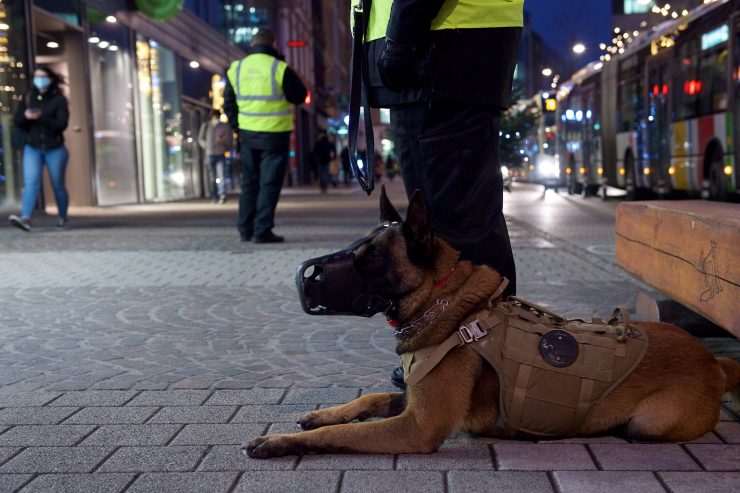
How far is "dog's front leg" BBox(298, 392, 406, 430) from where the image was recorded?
3273mm

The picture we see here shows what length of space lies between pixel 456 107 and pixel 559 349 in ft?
3.86

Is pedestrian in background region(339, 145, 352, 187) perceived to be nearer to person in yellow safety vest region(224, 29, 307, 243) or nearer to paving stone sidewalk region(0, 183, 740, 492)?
person in yellow safety vest region(224, 29, 307, 243)

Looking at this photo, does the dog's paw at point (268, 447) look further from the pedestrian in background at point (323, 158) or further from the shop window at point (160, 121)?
the pedestrian in background at point (323, 158)

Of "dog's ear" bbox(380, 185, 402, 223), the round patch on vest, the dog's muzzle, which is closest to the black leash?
"dog's ear" bbox(380, 185, 402, 223)

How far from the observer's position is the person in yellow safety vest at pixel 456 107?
369 centimetres

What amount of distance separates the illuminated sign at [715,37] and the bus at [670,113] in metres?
0.02

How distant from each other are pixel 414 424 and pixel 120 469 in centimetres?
92

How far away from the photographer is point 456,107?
12.4 ft

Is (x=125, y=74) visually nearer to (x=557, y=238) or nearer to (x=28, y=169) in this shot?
(x=28, y=169)

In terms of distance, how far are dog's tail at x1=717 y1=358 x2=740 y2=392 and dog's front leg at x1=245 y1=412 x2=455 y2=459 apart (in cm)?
98

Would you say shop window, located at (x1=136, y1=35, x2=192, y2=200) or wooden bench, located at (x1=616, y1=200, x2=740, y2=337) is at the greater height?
shop window, located at (x1=136, y1=35, x2=192, y2=200)

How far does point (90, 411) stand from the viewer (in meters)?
3.62

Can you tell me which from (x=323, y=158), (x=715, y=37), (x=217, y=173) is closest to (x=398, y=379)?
(x=715, y=37)

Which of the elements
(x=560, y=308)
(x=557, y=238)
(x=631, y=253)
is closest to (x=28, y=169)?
(x=557, y=238)
